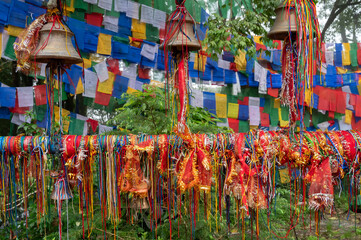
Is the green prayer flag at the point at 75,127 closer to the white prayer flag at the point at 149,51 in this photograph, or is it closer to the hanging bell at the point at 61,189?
the white prayer flag at the point at 149,51

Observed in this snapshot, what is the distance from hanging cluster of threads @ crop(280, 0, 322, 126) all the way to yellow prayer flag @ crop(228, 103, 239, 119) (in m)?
5.41

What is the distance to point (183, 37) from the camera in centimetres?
222

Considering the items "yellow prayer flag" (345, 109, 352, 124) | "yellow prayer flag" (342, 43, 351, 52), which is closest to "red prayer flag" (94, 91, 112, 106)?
"yellow prayer flag" (342, 43, 351, 52)

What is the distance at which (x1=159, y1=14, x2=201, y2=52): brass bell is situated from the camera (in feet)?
7.27

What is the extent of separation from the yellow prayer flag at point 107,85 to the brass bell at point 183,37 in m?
3.91

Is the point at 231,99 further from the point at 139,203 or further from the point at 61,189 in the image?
the point at 61,189

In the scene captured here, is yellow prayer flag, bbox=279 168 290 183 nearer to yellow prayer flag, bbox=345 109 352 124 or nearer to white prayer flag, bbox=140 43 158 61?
white prayer flag, bbox=140 43 158 61

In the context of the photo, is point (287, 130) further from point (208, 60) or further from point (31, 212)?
point (208, 60)

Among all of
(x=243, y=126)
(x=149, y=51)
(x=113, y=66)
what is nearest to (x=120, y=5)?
(x=149, y=51)

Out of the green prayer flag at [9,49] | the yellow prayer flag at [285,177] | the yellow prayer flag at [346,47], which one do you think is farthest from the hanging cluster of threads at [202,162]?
the yellow prayer flag at [346,47]

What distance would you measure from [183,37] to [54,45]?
33.6 inches

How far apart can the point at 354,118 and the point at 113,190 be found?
8681 millimetres

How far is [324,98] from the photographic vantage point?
8531 mm

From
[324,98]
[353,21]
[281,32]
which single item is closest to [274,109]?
[324,98]
